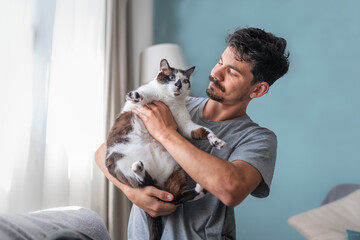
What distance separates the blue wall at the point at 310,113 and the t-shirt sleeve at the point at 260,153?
109 centimetres

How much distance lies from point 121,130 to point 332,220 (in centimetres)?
140

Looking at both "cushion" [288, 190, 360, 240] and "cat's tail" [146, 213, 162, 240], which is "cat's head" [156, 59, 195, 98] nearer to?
"cat's tail" [146, 213, 162, 240]

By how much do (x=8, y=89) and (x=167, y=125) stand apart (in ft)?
2.86

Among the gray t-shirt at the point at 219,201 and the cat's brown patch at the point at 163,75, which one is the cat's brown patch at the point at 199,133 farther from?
the cat's brown patch at the point at 163,75

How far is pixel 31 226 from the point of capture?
92cm

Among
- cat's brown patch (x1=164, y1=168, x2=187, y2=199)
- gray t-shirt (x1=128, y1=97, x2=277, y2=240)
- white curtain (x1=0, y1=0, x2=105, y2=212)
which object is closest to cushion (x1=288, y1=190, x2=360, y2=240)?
gray t-shirt (x1=128, y1=97, x2=277, y2=240)

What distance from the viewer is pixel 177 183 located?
0.83 m

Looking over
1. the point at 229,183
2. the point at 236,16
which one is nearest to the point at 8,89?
the point at 229,183

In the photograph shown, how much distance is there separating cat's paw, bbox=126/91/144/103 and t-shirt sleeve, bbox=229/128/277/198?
332 millimetres

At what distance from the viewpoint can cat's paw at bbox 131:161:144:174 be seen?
801mm

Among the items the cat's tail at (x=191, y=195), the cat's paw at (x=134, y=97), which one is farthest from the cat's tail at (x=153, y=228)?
the cat's paw at (x=134, y=97)

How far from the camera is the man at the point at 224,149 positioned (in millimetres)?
786

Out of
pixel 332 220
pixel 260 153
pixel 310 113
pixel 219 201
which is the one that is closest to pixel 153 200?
pixel 219 201

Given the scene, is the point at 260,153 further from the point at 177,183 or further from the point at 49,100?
the point at 49,100
